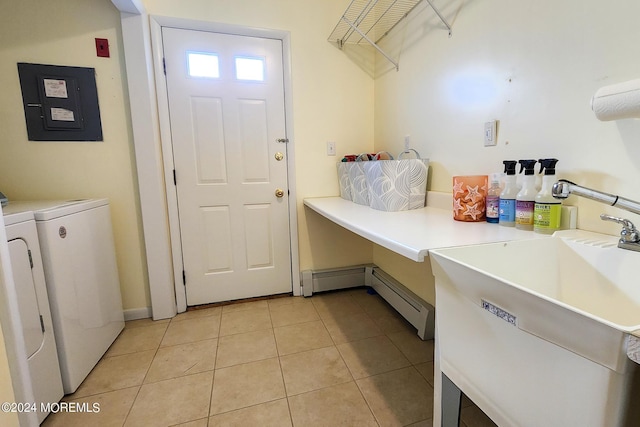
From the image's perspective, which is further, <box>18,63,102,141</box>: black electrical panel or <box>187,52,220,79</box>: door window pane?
<box>187,52,220,79</box>: door window pane

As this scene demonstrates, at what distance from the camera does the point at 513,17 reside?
119cm

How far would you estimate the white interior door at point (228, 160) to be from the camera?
2.01 metres

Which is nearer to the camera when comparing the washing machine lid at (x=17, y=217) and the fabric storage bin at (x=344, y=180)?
the washing machine lid at (x=17, y=217)

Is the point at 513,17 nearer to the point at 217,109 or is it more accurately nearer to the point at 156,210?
the point at 217,109

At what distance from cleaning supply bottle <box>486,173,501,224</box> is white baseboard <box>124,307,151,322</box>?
2223mm

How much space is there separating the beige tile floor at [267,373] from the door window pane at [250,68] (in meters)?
1.72

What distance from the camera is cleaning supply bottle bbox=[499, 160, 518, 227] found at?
1168 mm

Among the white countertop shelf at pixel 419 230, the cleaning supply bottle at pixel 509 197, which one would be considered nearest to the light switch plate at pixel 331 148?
the white countertop shelf at pixel 419 230

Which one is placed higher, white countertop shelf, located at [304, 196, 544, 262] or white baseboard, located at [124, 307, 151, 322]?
white countertop shelf, located at [304, 196, 544, 262]

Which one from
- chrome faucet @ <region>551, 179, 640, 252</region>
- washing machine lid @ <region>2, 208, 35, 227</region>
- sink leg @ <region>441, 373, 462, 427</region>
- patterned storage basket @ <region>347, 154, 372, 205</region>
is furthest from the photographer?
patterned storage basket @ <region>347, 154, 372, 205</region>

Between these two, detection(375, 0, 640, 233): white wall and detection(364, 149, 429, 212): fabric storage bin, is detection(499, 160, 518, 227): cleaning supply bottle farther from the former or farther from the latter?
detection(364, 149, 429, 212): fabric storage bin

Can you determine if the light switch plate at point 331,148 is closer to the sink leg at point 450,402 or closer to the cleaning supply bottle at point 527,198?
the cleaning supply bottle at point 527,198

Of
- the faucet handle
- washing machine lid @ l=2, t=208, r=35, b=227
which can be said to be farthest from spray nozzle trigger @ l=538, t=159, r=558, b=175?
washing machine lid @ l=2, t=208, r=35, b=227

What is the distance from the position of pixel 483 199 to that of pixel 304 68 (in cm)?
161
